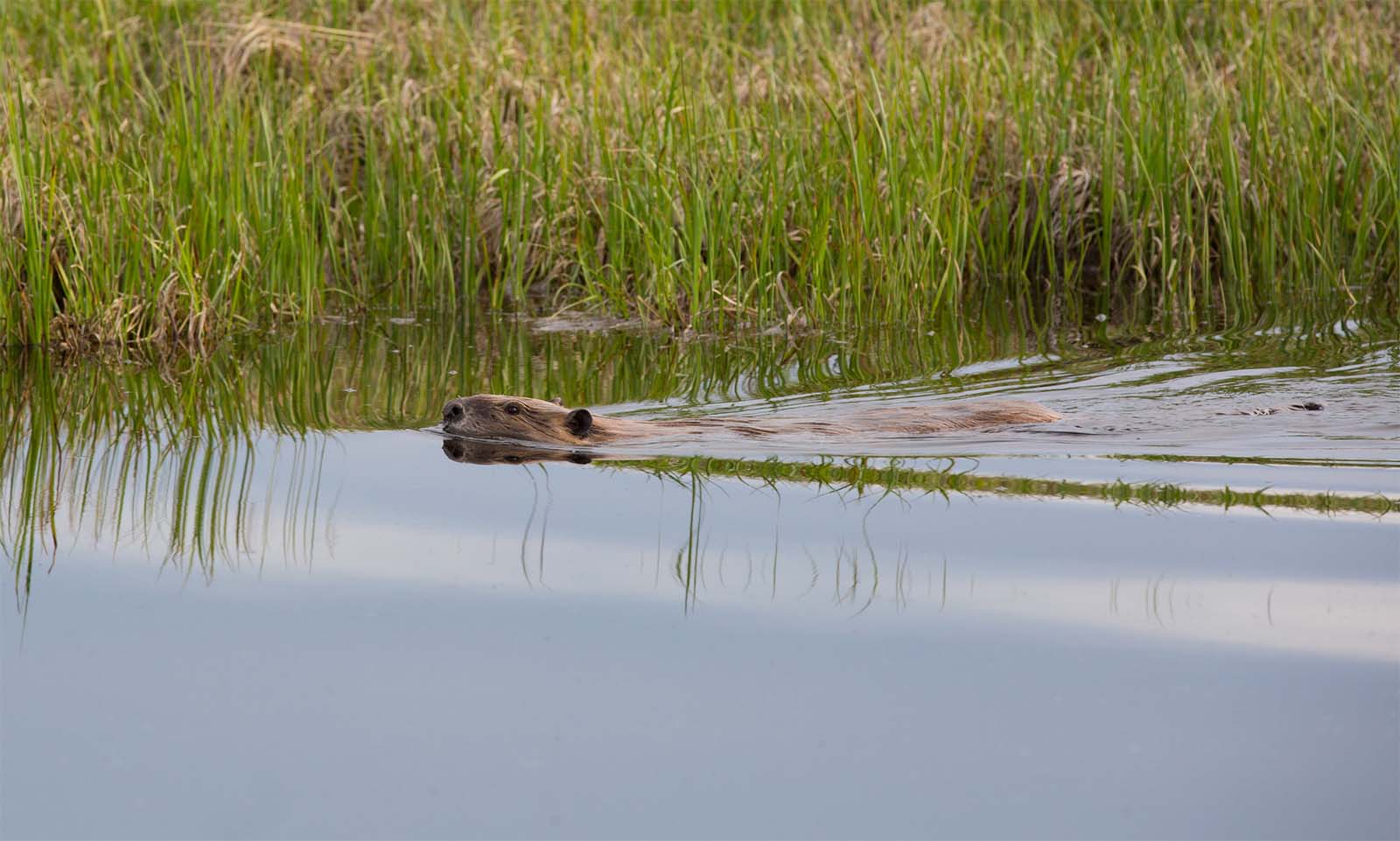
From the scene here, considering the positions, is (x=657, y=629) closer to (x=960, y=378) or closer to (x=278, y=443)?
(x=278, y=443)

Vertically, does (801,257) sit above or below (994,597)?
above

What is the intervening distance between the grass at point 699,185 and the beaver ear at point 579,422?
1815 mm

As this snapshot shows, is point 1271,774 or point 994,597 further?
point 994,597

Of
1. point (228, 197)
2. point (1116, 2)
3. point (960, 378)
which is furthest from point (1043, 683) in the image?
point (1116, 2)

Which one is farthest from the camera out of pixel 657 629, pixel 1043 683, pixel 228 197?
pixel 228 197

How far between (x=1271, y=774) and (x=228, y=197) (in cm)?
560

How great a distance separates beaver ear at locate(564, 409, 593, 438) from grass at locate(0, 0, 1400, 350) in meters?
1.82

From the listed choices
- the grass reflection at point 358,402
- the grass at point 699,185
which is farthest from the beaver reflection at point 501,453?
the grass at point 699,185

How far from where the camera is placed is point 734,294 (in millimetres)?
7617

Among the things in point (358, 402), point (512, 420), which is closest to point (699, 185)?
point (358, 402)

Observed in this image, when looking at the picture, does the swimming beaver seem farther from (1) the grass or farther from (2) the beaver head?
(1) the grass

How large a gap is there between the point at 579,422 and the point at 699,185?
2.18m

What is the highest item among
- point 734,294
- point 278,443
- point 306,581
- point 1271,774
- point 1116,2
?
point 1116,2

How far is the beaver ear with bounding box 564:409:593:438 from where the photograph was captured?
5297 millimetres
